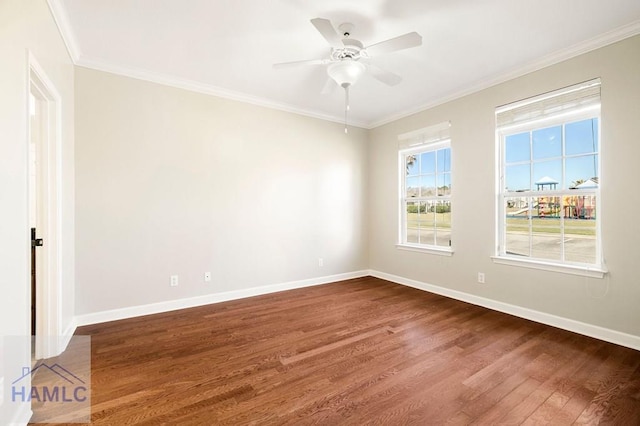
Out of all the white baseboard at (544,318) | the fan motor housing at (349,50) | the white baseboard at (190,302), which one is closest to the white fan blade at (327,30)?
the fan motor housing at (349,50)

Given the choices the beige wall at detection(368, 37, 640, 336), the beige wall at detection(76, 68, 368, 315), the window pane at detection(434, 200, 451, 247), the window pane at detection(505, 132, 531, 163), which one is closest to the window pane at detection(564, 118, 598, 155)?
the beige wall at detection(368, 37, 640, 336)

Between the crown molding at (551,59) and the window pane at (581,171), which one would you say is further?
the window pane at (581,171)

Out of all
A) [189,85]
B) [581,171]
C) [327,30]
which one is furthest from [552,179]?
[189,85]

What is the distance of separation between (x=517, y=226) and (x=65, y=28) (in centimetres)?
489

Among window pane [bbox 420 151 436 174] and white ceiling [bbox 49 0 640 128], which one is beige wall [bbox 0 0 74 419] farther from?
window pane [bbox 420 151 436 174]

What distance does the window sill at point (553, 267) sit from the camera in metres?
2.67

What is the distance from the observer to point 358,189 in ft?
16.7

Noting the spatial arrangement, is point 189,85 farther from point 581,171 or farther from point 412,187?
point 581,171

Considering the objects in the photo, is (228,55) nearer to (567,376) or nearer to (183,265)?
(183,265)

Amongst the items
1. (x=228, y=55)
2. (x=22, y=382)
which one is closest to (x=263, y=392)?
(x=22, y=382)

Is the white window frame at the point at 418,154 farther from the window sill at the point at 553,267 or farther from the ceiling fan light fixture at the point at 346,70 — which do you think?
the ceiling fan light fixture at the point at 346,70

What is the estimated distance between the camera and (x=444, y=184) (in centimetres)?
415

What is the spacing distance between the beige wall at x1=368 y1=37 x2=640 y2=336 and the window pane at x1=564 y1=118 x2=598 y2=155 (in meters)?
0.14

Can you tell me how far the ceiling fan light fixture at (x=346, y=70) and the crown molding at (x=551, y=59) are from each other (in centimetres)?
186
